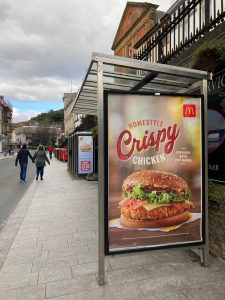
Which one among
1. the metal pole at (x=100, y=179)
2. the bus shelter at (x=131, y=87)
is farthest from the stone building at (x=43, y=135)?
the metal pole at (x=100, y=179)

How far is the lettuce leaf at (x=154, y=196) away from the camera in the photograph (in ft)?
12.1

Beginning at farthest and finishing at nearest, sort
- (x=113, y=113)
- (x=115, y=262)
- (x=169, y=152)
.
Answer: (x=115, y=262)
(x=169, y=152)
(x=113, y=113)

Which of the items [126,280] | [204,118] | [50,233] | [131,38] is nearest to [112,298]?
[126,280]

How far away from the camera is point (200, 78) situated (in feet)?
13.1

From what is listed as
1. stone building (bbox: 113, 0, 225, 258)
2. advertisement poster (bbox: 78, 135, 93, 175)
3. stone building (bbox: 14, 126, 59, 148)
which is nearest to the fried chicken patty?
stone building (bbox: 113, 0, 225, 258)

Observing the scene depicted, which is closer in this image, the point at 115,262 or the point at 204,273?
the point at 204,273

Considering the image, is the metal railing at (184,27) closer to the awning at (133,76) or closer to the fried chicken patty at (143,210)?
the awning at (133,76)

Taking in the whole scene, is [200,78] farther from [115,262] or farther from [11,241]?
[11,241]

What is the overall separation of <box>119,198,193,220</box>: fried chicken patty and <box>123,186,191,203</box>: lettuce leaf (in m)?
0.05

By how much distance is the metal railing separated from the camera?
219 inches

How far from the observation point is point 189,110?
12.9 feet

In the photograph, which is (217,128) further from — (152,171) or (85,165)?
(85,165)

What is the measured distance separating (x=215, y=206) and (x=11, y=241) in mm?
3472

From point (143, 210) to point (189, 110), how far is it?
4.57 feet
